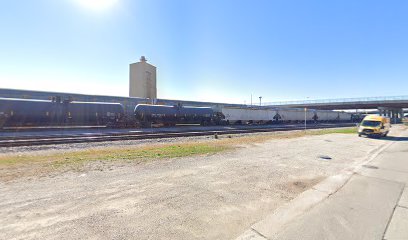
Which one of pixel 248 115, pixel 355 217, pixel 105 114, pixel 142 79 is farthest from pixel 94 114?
pixel 142 79

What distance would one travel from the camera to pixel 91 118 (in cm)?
2581

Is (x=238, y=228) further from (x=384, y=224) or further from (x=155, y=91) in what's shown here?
(x=155, y=91)

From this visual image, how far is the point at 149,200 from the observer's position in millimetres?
5207

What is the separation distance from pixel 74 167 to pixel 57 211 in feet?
14.5

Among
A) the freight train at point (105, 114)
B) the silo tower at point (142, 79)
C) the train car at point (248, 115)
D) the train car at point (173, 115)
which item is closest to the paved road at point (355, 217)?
the freight train at point (105, 114)

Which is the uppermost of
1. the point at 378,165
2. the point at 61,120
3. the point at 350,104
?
the point at 350,104

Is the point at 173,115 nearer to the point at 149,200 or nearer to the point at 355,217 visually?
the point at 149,200

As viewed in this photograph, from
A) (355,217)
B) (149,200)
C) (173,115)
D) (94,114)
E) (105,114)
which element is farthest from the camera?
(173,115)

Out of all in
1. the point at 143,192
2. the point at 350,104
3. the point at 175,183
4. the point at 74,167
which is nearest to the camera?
the point at 143,192

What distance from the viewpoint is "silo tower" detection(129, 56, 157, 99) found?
187 ft

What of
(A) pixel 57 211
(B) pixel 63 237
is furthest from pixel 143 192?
(B) pixel 63 237

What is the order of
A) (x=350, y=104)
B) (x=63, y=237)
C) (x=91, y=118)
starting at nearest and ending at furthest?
(x=63, y=237) → (x=91, y=118) → (x=350, y=104)

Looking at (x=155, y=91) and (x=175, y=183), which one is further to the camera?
(x=155, y=91)

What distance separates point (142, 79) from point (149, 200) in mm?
55235
